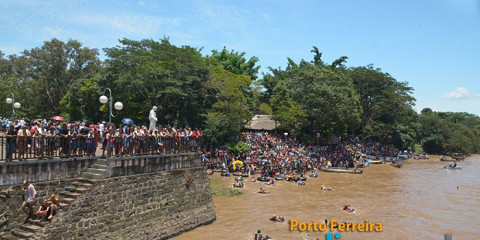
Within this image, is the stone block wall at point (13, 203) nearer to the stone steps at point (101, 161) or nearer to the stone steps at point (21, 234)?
the stone steps at point (21, 234)

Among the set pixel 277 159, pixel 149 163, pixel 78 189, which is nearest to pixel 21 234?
pixel 78 189

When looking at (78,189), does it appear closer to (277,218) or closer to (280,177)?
(277,218)

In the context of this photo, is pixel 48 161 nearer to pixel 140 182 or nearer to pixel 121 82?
pixel 140 182

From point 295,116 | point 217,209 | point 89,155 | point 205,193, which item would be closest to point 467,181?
point 295,116

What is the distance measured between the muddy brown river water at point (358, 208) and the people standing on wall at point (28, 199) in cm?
632

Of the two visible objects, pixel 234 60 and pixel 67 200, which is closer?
pixel 67 200

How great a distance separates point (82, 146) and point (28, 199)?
2.73m

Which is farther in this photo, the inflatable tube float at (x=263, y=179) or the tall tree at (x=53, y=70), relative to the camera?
the tall tree at (x=53, y=70)

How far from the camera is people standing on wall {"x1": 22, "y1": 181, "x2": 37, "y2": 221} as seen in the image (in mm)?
10156

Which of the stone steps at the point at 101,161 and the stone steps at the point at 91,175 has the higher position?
the stone steps at the point at 101,161

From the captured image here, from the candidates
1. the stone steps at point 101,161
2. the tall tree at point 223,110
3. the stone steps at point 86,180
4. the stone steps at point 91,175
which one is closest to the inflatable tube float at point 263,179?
the tall tree at point 223,110

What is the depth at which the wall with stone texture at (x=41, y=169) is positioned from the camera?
998 cm

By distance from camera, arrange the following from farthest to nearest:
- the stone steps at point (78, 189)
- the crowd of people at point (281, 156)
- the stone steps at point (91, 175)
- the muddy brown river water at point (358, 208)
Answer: the crowd of people at point (281, 156)
the muddy brown river water at point (358, 208)
the stone steps at point (91, 175)
the stone steps at point (78, 189)

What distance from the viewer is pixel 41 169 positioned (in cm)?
1073
